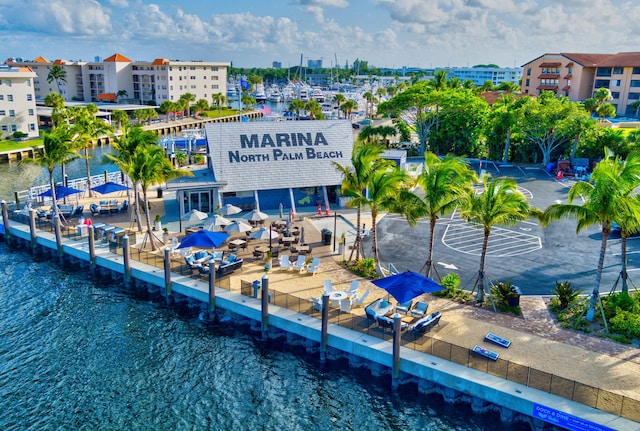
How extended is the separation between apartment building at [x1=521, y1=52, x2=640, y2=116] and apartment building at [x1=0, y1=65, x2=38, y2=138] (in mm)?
100908

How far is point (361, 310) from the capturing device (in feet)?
89.1

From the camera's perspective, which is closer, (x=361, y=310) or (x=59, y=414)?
(x=59, y=414)

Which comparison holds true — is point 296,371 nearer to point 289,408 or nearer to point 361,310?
point 289,408

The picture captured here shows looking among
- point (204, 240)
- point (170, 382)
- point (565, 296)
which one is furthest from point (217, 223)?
point (565, 296)

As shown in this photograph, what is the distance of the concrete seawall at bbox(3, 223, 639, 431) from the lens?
19609 millimetres

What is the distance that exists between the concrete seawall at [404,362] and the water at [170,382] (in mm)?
626

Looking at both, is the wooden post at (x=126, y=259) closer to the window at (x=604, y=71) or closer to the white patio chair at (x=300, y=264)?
the white patio chair at (x=300, y=264)

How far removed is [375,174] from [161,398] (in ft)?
53.7

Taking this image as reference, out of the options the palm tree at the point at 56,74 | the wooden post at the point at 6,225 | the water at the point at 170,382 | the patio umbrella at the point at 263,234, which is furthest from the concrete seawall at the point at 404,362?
the palm tree at the point at 56,74

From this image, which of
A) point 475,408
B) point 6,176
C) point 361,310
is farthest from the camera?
point 6,176

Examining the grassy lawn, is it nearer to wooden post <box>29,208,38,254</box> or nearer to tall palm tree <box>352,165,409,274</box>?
wooden post <box>29,208,38,254</box>

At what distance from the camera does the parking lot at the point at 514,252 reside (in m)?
31.7

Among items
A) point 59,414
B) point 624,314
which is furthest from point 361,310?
point 59,414

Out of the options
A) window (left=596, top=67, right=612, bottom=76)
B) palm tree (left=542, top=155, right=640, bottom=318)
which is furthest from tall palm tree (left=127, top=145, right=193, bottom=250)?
window (left=596, top=67, right=612, bottom=76)
